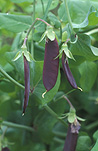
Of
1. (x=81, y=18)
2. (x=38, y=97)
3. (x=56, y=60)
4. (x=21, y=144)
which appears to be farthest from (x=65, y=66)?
(x=21, y=144)

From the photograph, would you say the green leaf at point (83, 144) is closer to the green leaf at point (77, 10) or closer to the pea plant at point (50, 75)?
the pea plant at point (50, 75)

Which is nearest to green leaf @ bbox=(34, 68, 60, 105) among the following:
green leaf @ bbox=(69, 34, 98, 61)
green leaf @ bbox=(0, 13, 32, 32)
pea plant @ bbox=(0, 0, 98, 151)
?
pea plant @ bbox=(0, 0, 98, 151)

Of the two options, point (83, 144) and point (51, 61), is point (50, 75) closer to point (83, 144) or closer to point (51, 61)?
point (51, 61)

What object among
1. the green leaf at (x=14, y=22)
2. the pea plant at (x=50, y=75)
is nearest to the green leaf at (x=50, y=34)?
the pea plant at (x=50, y=75)

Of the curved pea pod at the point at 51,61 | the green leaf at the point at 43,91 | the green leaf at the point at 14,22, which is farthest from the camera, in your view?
the green leaf at the point at 14,22

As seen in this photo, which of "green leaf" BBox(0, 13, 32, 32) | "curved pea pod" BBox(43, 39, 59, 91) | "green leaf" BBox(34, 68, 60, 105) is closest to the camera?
"curved pea pod" BBox(43, 39, 59, 91)

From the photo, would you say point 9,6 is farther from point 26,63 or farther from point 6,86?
point 26,63

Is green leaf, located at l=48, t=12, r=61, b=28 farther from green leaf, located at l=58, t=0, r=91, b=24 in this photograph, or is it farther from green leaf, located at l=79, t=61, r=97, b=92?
green leaf, located at l=79, t=61, r=97, b=92
